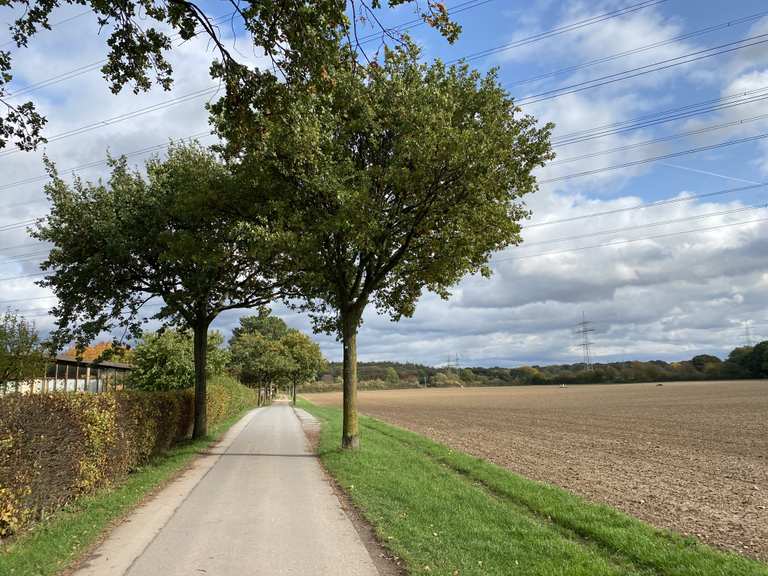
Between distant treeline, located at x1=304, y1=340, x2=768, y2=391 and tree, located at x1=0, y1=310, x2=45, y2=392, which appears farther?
distant treeline, located at x1=304, y1=340, x2=768, y2=391

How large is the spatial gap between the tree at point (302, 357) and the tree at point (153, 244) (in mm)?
52021

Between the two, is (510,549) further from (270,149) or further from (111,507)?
(270,149)

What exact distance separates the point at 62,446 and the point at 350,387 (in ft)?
27.6

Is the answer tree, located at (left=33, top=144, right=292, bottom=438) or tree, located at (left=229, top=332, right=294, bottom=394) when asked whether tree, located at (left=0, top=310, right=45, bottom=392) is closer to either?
tree, located at (left=33, top=144, right=292, bottom=438)

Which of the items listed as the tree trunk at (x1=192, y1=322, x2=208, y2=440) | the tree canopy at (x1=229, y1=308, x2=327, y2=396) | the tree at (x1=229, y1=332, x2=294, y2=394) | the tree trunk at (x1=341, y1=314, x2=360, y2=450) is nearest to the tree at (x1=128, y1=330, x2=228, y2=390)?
the tree trunk at (x1=192, y1=322, x2=208, y2=440)

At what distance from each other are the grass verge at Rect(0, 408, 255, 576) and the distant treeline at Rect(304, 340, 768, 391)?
124 m

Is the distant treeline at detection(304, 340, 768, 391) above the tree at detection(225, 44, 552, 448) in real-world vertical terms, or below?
below

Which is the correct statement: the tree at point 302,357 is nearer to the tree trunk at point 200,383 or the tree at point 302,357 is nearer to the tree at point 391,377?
the tree trunk at point 200,383

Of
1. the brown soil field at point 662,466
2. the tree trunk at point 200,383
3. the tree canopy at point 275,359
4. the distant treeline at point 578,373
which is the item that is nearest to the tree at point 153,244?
the tree trunk at point 200,383

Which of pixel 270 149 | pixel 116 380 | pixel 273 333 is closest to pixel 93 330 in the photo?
pixel 270 149

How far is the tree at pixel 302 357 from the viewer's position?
241ft

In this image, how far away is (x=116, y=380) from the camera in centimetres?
3878

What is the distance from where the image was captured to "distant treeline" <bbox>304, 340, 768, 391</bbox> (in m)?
114

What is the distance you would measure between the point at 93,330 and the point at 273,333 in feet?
320
